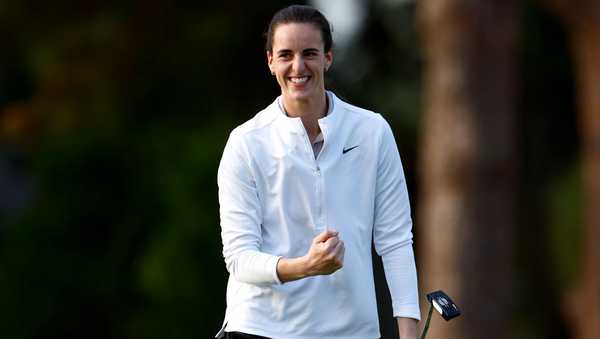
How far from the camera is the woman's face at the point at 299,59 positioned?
4.16 meters

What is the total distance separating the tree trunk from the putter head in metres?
8.47

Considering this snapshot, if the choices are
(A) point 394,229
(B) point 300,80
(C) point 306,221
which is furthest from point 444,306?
(B) point 300,80

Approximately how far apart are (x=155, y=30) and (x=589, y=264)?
7.96 m

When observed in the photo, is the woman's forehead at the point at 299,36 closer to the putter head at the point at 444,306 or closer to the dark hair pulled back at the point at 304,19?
the dark hair pulled back at the point at 304,19

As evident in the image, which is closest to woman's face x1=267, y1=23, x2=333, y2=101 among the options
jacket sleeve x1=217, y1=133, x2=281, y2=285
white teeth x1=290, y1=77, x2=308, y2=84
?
white teeth x1=290, y1=77, x2=308, y2=84

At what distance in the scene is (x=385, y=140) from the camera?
4312 mm

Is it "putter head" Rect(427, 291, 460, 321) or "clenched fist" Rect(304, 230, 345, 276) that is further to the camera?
"putter head" Rect(427, 291, 460, 321)

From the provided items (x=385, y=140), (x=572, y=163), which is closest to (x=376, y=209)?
(x=385, y=140)

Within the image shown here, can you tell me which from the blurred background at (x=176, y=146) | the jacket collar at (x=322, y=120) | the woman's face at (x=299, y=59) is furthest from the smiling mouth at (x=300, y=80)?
the blurred background at (x=176, y=146)

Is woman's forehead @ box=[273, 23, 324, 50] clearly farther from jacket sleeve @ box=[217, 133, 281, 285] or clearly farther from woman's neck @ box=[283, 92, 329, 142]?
jacket sleeve @ box=[217, 133, 281, 285]

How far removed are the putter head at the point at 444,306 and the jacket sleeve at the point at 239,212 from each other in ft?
1.76

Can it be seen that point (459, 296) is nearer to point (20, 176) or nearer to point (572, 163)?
point (572, 163)

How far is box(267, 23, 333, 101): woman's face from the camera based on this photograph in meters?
4.16

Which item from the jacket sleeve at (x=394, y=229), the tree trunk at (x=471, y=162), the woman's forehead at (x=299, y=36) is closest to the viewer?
the woman's forehead at (x=299, y=36)
